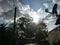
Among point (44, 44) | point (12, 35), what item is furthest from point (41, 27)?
point (12, 35)

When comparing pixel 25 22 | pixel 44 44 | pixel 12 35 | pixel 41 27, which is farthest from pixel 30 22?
pixel 12 35

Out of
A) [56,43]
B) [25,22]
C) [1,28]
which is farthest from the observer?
[25,22]

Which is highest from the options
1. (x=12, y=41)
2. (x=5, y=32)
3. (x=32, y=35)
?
(x=5, y=32)

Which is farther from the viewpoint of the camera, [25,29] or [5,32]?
[25,29]

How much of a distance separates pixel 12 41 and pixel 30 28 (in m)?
37.7

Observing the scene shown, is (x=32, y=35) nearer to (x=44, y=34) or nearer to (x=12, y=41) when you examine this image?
(x=44, y=34)

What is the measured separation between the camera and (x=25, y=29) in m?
58.4

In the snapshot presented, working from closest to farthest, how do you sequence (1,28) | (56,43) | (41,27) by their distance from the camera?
(56,43) < (1,28) < (41,27)

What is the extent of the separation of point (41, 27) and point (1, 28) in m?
40.1

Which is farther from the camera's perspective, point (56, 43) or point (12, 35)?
point (12, 35)

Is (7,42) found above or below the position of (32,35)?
above

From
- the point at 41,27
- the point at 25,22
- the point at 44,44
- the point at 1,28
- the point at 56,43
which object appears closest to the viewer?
the point at 56,43

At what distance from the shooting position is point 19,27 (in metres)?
54.9

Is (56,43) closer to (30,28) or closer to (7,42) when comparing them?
(7,42)
